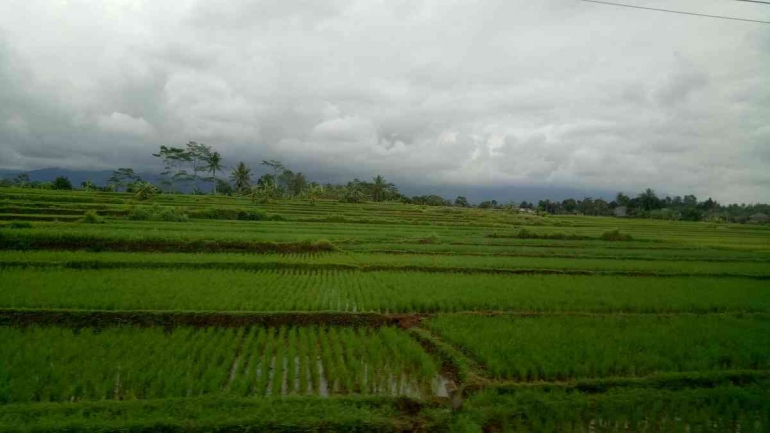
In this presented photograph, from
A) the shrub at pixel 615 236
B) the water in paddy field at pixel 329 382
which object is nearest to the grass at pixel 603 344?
the water in paddy field at pixel 329 382

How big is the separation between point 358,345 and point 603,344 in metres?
4.10

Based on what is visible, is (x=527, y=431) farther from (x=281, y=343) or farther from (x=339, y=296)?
(x=339, y=296)

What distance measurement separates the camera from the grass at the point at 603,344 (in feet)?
18.4

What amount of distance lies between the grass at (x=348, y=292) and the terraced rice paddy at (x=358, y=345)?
0.07 meters

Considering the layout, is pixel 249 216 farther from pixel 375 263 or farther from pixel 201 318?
pixel 201 318

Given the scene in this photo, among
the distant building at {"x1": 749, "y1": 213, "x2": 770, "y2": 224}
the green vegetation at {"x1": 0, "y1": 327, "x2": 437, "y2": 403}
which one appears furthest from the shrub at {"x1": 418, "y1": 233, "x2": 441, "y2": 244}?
the distant building at {"x1": 749, "y1": 213, "x2": 770, "y2": 224}

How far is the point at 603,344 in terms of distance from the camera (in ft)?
21.1

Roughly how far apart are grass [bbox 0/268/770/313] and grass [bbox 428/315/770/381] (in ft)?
3.68

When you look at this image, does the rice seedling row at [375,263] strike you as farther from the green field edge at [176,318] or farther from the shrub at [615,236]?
the shrub at [615,236]

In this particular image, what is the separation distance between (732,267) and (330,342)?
17909 mm

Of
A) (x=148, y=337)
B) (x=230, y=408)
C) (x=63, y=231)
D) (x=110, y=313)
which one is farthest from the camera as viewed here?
(x=63, y=231)

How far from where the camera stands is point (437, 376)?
18.2 ft

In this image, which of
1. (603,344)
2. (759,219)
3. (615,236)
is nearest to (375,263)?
(603,344)

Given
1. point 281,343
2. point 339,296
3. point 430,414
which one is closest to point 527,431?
point 430,414
